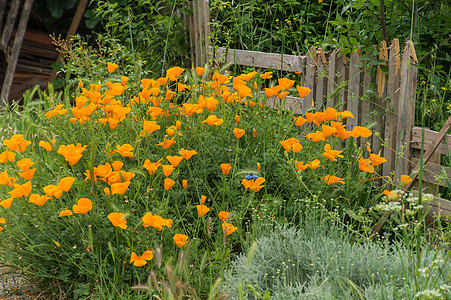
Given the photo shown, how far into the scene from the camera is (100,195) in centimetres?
256

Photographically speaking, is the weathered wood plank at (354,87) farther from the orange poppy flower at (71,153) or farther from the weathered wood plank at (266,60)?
the orange poppy flower at (71,153)

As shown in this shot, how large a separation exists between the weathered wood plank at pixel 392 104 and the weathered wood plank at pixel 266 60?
884mm

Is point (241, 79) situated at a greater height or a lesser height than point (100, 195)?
greater

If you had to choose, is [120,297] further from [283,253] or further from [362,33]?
[362,33]

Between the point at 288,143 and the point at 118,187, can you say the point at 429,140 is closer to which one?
the point at 288,143

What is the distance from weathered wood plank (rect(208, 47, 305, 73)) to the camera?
389cm

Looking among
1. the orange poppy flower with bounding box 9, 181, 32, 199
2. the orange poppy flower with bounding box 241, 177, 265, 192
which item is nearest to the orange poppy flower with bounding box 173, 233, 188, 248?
the orange poppy flower with bounding box 241, 177, 265, 192

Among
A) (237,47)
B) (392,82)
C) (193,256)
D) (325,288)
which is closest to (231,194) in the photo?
(193,256)

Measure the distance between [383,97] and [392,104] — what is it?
0.35ft

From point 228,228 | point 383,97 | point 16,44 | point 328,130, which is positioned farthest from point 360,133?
point 16,44

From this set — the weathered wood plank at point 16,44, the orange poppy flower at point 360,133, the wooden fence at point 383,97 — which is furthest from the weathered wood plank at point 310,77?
the weathered wood plank at point 16,44

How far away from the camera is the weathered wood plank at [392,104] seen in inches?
120

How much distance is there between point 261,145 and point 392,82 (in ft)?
3.06

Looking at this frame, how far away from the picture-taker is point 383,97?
3.20 m
